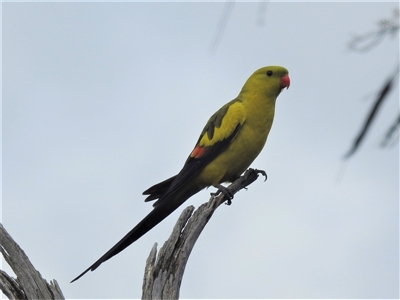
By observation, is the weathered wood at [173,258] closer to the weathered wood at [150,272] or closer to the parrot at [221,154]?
the weathered wood at [150,272]

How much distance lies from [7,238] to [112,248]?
0.83m

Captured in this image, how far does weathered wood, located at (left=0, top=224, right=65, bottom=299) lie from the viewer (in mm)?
3318

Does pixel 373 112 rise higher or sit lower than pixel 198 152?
lower

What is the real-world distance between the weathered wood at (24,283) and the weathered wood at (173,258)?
592 millimetres

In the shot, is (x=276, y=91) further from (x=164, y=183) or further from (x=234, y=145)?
(x=164, y=183)

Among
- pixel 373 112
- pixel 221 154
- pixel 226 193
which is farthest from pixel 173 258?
pixel 373 112

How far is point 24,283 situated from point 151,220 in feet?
4.17

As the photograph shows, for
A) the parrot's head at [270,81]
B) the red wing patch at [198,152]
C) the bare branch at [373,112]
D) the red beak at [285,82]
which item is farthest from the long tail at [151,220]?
the bare branch at [373,112]

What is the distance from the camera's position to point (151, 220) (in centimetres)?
436

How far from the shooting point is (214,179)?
4.60 m

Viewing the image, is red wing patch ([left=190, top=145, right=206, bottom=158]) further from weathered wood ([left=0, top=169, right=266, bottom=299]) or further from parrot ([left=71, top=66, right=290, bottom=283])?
weathered wood ([left=0, top=169, right=266, bottom=299])

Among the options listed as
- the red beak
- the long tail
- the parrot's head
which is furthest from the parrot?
the red beak

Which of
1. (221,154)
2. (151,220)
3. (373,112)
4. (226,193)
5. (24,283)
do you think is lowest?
(373,112)

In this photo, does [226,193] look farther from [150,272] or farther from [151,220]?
[150,272]
